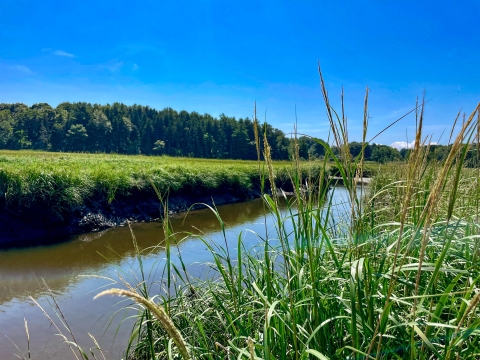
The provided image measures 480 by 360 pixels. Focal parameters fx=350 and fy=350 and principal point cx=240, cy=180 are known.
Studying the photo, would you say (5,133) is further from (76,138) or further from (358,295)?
(358,295)

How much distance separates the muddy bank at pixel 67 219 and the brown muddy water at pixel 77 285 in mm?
411

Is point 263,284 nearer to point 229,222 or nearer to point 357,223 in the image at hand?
point 357,223

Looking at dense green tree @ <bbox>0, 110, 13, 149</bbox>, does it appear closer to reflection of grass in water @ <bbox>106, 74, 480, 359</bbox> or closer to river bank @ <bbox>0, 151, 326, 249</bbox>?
river bank @ <bbox>0, 151, 326, 249</bbox>

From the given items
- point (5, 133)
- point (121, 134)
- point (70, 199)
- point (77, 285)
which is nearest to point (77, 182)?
point (70, 199)

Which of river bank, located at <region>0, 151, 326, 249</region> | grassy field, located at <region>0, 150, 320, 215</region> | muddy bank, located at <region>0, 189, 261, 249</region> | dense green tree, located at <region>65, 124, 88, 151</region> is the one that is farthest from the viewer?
dense green tree, located at <region>65, 124, 88, 151</region>

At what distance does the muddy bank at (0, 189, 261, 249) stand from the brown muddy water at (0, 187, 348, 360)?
41cm

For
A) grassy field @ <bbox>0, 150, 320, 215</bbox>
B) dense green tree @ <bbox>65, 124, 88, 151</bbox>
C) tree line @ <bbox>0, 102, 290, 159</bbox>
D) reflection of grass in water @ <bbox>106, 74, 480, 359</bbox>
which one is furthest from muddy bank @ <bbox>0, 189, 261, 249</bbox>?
dense green tree @ <bbox>65, 124, 88, 151</bbox>

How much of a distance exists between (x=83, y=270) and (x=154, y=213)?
5.20 m

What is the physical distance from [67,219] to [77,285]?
3811 millimetres

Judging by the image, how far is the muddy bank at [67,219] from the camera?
7734mm

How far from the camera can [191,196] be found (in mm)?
13875

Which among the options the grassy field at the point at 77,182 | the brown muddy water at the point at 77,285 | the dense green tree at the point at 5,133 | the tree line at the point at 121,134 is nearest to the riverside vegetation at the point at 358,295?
the brown muddy water at the point at 77,285

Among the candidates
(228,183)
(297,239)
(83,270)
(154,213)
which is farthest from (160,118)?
(297,239)

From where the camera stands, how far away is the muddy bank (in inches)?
305
